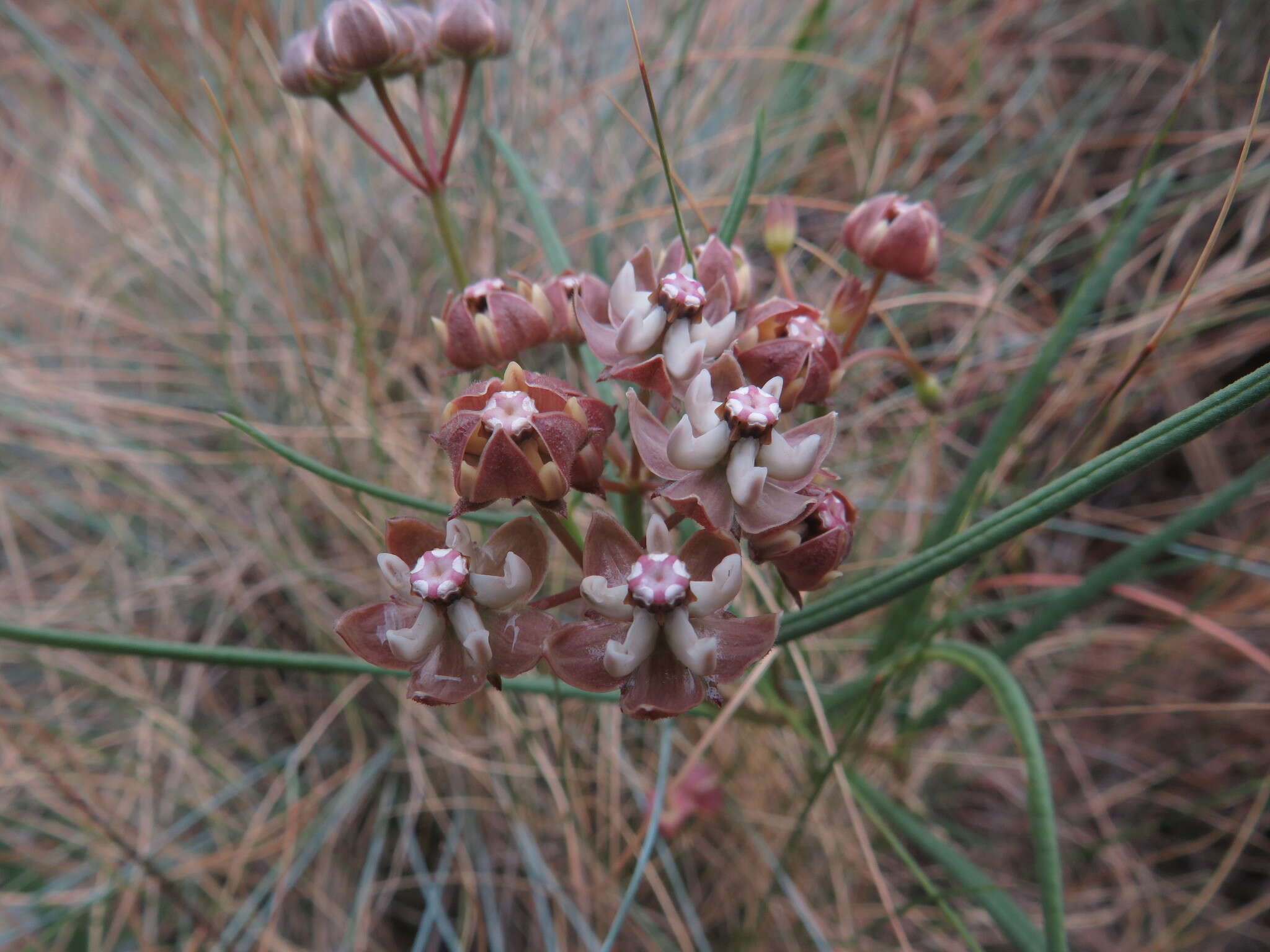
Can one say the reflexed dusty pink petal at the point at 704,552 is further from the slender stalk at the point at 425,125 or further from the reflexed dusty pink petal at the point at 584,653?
the slender stalk at the point at 425,125

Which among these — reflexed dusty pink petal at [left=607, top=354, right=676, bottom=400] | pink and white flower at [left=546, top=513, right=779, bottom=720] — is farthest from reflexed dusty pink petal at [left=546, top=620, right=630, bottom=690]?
reflexed dusty pink petal at [left=607, top=354, right=676, bottom=400]

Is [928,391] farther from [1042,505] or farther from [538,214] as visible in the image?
[538,214]

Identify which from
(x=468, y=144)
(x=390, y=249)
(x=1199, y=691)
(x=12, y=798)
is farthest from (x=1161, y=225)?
(x=12, y=798)

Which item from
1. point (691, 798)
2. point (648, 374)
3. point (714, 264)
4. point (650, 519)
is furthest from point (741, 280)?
point (691, 798)

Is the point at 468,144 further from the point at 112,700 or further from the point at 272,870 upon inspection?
the point at 272,870

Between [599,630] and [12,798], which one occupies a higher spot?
[12,798]

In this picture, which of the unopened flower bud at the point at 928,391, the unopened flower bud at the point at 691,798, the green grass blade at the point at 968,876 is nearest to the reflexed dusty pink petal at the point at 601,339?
the unopened flower bud at the point at 928,391

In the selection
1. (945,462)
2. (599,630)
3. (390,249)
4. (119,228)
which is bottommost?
(599,630)

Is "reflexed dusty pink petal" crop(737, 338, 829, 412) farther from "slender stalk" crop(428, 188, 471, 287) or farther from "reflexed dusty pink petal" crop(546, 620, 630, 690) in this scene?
"slender stalk" crop(428, 188, 471, 287)

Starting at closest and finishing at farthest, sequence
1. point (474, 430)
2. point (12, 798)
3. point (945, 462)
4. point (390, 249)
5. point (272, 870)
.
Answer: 1. point (474, 430)
2. point (272, 870)
3. point (12, 798)
4. point (945, 462)
5. point (390, 249)
